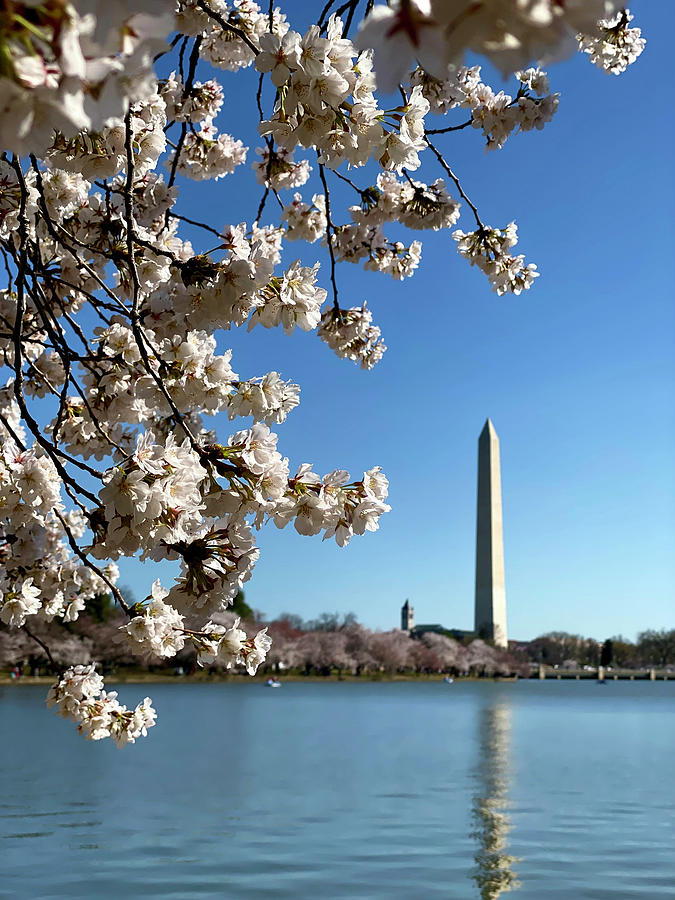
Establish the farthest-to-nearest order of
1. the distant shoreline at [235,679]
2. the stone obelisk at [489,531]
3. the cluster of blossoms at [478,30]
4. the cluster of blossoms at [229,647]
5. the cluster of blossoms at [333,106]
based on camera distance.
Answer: the stone obelisk at [489,531] < the distant shoreline at [235,679] < the cluster of blossoms at [229,647] < the cluster of blossoms at [333,106] < the cluster of blossoms at [478,30]

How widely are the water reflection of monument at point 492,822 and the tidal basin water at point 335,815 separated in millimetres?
35

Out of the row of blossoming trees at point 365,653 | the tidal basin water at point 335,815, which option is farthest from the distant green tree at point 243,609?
the tidal basin water at point 335,815

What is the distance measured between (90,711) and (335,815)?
8926mm

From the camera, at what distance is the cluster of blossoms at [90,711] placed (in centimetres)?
314

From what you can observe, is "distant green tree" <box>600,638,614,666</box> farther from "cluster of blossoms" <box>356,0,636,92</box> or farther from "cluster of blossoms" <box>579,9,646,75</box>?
"cluster of blossoms" <box>356,0,636,92</box>

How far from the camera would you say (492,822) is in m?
11.0

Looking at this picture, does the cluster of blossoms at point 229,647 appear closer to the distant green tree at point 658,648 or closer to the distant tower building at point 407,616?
the distant green tree at point 658,648

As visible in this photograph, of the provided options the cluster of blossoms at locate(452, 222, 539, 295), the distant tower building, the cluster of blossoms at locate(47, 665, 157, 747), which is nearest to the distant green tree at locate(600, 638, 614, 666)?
the distant tower building

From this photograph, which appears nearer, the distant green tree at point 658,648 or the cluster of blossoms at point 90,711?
the cluster of blossoms at point 90,711

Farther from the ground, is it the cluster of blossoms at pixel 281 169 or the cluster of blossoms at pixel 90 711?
the cluster of blossoms at pixel 281 169

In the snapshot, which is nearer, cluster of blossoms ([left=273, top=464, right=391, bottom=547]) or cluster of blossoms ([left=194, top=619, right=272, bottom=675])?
cluster of blossoms ([left=273, top=464, right=391, bottom=547])

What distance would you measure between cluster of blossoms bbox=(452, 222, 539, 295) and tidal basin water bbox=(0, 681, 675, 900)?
5.72 metres

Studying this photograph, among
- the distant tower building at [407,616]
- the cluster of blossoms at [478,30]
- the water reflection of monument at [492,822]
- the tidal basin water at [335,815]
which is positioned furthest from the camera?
the distant tower building at [407,616]

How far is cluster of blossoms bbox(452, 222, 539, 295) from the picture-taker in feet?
12.1
